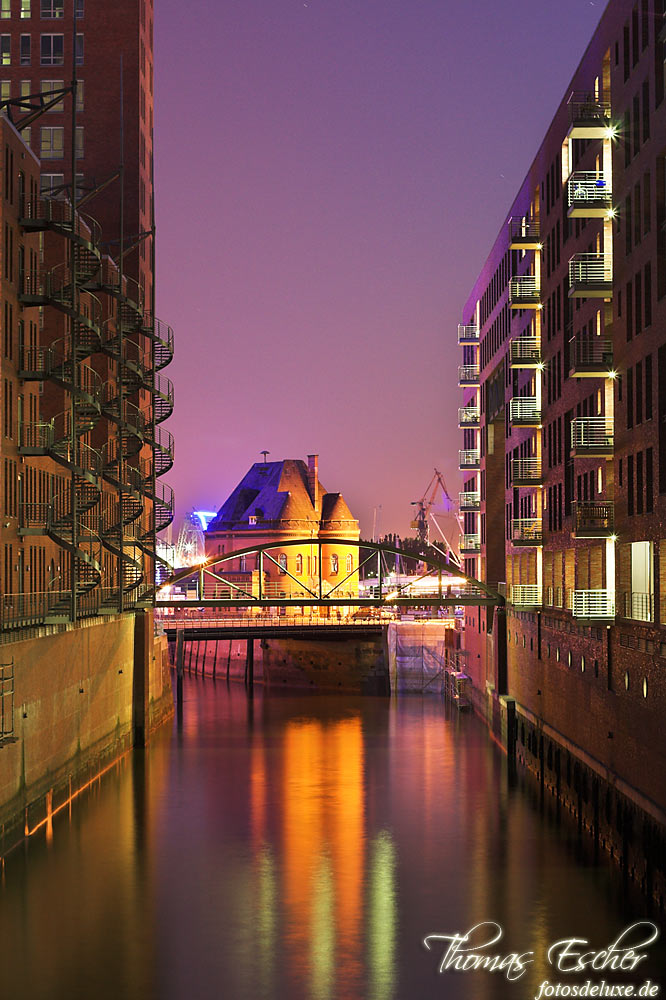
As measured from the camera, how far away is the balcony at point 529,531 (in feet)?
189

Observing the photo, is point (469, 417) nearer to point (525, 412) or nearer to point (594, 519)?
point (525, 412)

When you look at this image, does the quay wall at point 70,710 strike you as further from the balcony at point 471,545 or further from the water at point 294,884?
the balcony at point 471,545

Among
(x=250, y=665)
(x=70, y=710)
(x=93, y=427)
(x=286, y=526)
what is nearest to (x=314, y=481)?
(x=286, y=526)

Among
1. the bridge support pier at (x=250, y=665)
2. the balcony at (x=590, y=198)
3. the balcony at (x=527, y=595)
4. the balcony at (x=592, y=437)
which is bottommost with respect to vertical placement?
the bridge support pier at (x=250, y=665)

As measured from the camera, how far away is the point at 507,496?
69188mm

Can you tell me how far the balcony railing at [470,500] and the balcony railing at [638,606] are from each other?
1668 inches

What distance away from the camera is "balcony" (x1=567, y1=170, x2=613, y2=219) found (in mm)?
Answer: 43219

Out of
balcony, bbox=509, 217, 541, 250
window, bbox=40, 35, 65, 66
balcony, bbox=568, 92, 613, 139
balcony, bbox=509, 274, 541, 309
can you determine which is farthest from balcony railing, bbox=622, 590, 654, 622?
window, bbox=40, 35, 65, 66

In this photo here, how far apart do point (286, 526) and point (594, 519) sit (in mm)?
93173

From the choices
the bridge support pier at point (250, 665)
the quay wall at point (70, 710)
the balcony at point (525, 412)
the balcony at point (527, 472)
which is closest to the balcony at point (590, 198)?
the balcony at point (525, 412)

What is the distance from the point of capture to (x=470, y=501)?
8394cm

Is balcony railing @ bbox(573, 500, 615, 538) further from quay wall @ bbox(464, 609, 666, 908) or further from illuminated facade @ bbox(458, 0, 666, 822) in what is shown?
quay wall @ bbox(464, 609, 666, 908)

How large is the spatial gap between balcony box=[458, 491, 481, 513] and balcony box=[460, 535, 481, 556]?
1.85m

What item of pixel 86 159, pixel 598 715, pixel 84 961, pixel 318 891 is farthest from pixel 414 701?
pixel 84 961
